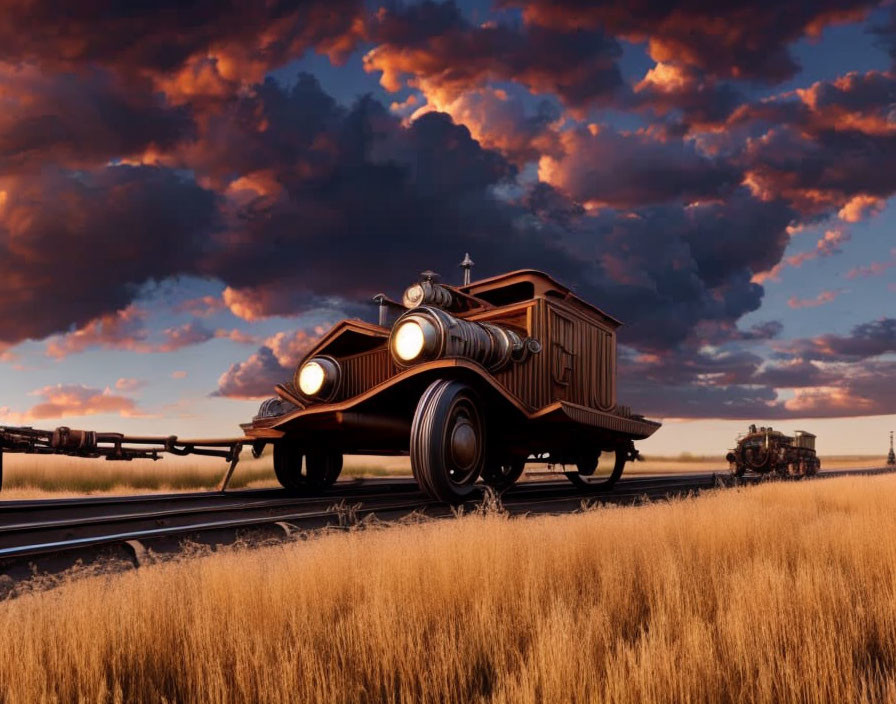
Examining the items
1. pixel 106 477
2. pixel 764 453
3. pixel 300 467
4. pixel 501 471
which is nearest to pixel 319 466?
pixel 300 467

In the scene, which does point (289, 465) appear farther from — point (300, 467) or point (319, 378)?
point (319, 378)

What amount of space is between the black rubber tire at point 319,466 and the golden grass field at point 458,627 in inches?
275

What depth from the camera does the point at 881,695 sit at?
3152 mm

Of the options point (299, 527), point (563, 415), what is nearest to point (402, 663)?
point (299, 527)

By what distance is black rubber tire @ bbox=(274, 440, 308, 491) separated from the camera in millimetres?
12367

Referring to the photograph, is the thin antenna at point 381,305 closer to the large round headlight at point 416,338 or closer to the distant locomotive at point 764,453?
the large round headlight at point 416,338

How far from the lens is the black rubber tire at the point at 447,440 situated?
29.2 feet

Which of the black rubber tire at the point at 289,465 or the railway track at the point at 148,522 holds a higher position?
the black rubber tire at the point at 289,465

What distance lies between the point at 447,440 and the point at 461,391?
765 millimetres

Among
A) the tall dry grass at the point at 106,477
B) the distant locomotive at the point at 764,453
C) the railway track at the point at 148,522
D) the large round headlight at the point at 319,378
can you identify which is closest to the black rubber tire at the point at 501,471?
the railway track at the point at 148,522

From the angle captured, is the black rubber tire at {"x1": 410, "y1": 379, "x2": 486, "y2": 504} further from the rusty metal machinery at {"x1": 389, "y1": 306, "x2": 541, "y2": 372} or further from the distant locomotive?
the distant locomotive

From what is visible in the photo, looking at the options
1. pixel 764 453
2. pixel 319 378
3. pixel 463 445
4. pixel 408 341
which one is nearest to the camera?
pixel 463 445

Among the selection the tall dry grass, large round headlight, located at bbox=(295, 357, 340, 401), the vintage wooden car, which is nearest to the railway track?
the vintage wooden car

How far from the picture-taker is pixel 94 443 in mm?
10203
